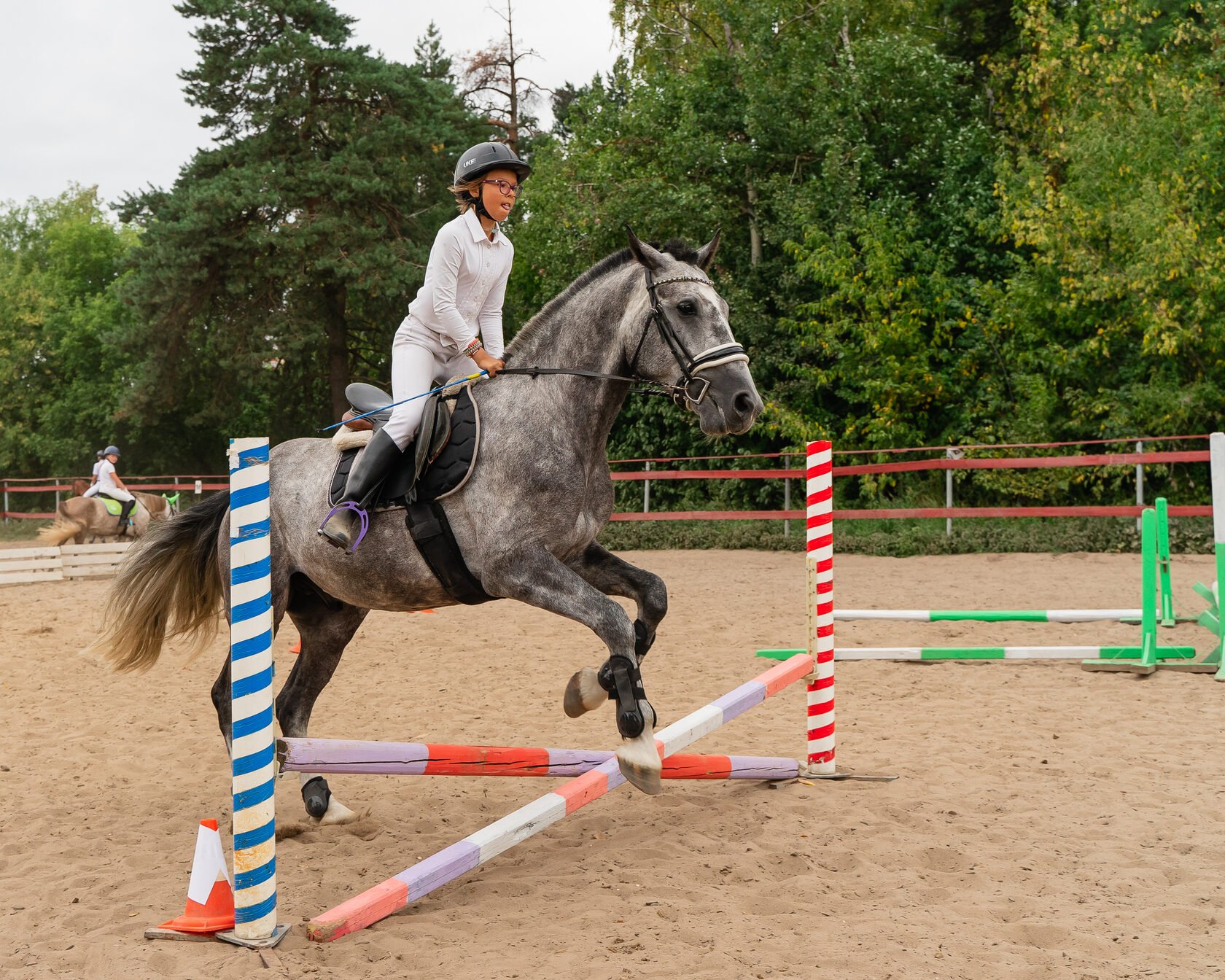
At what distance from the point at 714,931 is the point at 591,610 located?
1125 mm

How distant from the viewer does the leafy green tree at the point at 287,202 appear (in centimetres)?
2197

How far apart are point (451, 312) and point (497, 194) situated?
529mm

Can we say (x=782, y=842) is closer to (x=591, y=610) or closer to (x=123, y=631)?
(x=591, y=610)

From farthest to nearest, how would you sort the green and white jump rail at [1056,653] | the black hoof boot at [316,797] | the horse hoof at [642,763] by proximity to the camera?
1. the green and white jump rail at [1056,653]
2. the black hoof boot at [316,797]
3. the horse hoof at [642,763]

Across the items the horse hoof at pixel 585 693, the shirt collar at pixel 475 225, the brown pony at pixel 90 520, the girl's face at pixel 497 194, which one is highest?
the girl's face at pixel 497 194

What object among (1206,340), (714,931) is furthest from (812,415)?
(714,931)

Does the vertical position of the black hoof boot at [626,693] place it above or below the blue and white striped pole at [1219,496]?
below

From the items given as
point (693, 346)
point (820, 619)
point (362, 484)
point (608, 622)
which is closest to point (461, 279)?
point (362, 484)

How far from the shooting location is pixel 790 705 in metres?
6.71

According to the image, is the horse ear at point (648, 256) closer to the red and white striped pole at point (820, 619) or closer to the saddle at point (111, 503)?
the red and white striped pole at point (820, 619)

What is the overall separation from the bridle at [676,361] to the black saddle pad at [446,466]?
264mm

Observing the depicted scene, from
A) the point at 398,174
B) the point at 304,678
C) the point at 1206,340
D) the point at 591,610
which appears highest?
the point at 398,174

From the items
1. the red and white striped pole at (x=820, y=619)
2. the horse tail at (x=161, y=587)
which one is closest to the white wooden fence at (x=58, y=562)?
the horse tail at (x=161, y=587)

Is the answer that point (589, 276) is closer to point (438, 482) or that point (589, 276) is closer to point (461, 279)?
point (461, 279)
